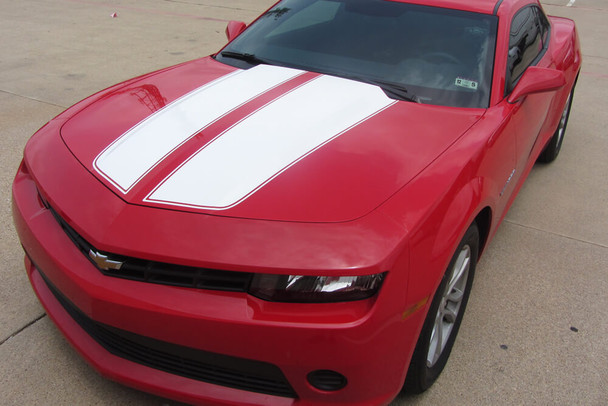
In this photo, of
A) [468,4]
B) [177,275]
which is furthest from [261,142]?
[468,4]

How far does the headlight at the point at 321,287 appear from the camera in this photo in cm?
166

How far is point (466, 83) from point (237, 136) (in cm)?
113

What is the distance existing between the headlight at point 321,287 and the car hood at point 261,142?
0.65 feet

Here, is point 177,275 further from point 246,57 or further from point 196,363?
point 246,57

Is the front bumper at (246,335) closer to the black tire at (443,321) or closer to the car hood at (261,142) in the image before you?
the black tire at (443,321)

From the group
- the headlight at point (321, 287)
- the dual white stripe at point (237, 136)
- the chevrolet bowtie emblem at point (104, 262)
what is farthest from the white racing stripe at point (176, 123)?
the headlight at point (321, 287)

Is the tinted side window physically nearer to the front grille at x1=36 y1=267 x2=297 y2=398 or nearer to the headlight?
the headlight

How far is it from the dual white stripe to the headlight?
0.31 metres

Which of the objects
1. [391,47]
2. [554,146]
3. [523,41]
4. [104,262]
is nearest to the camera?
[104,262]

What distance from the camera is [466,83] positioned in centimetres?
260

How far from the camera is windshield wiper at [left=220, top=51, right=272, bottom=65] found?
290 cm

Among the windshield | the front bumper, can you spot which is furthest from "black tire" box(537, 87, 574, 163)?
the front bumper

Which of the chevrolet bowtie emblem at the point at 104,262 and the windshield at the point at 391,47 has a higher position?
the windshield at the point at 391,47

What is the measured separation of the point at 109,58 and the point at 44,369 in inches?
204
